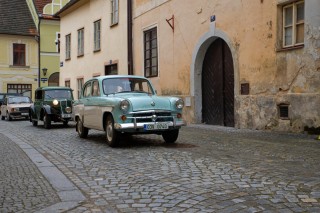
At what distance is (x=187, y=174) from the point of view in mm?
5840

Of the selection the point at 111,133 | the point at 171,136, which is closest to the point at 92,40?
the point at 171,136

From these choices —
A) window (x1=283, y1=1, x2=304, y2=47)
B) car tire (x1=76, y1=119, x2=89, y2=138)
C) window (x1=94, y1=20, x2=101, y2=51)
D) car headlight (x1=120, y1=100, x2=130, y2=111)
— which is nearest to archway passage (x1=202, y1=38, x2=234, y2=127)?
window (x1=283, y1=1, x2=304, y2=47)

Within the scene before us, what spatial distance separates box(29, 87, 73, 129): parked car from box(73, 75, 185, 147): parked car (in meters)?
5.34

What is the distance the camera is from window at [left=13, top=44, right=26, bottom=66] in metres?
40.2

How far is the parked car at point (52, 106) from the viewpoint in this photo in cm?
1552

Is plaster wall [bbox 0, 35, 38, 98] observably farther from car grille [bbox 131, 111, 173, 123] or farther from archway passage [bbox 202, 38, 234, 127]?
car grille [bbox 131, 111, 173, 123]

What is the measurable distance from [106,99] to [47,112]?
6.73m

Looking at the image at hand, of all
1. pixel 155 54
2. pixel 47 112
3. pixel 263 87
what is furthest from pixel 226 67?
pixel 47 112

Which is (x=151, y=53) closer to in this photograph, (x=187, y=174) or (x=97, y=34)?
(x=97, y=34)

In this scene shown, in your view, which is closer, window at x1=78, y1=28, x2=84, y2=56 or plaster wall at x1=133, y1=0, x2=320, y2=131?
plaster wall at x1=133, y1=0, x2=320, y2=131

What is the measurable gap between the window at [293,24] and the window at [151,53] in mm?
7523

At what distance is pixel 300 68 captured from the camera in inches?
Answer: 418

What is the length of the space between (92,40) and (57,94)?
27.9 feet

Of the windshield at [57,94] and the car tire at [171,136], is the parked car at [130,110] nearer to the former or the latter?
the car tire at [171,136]
